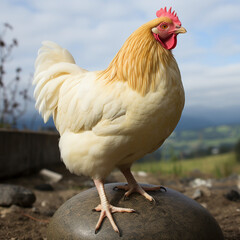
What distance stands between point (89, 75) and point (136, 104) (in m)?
0.88

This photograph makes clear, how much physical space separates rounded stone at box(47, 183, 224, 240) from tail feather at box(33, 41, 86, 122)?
112 cm

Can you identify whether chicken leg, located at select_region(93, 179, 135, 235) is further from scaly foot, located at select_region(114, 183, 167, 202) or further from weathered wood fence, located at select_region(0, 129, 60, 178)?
weathered wood fence, located at select_region(0, 129, 60, 178)

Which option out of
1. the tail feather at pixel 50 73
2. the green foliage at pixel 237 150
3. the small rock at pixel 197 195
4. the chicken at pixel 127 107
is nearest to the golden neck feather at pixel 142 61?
the chicken at pixel 127 107

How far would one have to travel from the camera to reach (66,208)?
3.24 metres

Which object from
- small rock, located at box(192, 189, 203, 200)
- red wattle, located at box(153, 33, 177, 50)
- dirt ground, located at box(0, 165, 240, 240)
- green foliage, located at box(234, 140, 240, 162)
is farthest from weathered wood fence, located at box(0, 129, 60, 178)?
green foliage, located at box(234, 140, 240, 162)

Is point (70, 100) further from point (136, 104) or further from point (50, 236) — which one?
point (50, 236)

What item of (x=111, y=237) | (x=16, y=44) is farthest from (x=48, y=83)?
(x=16, y=44)

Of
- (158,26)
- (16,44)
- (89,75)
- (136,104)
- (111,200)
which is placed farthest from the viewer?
A: (16,44)

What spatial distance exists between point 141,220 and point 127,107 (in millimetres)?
1022

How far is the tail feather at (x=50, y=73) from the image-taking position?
3.60 m

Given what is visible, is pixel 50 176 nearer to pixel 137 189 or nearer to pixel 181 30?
pixel 137 189

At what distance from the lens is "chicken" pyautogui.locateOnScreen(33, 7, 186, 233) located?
108 inches

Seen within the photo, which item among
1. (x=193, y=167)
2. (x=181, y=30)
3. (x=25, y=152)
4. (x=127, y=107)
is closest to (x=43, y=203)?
(x=25, y=152)

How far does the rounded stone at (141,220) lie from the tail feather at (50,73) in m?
1.12
